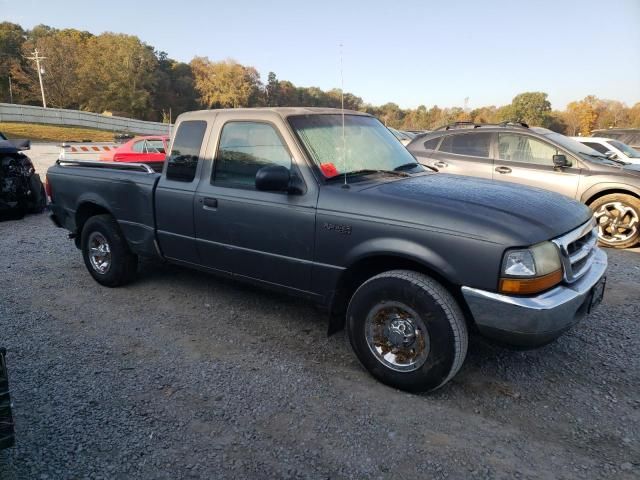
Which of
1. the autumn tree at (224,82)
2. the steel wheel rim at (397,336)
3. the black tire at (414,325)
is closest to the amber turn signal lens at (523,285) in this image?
the black tire at (414,325)

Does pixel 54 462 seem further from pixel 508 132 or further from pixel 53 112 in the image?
pixel 53 112

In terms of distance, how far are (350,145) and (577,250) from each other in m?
1.84

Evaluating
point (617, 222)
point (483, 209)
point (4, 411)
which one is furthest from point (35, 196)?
point (617, 222)

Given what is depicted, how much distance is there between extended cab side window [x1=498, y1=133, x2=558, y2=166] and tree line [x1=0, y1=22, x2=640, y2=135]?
140ft

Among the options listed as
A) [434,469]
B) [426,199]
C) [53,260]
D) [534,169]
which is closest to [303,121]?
[426,199]

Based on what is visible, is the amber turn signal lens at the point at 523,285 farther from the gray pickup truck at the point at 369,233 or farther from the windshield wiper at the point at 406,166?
the windshield wiper at the point at 406,166

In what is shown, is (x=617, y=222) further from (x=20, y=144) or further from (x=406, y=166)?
(x=20, y=144)

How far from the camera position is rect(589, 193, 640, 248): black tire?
6611 mm

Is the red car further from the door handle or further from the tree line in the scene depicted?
the tree line

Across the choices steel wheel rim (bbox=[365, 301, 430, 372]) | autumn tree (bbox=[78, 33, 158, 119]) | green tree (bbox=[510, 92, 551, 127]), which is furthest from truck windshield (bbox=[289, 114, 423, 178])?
green tree (bbox=[510, 92, 551, 127])

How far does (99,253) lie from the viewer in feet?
16.3

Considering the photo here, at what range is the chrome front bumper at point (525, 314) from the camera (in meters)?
2.59

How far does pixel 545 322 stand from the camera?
260 cm

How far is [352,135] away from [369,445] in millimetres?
2409
